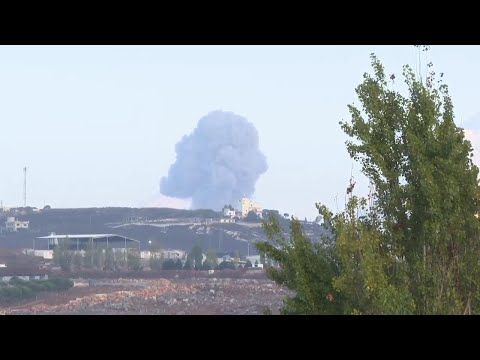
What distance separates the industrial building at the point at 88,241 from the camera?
6681 centimetres

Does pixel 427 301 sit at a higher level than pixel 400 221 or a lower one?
lower

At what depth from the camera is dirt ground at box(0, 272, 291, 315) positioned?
51597 mm

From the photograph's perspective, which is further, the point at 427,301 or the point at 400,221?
the point at 400,221

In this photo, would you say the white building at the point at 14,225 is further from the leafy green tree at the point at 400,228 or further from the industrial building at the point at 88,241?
the leafy green tree at the point at 400,228

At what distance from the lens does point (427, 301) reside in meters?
8.88

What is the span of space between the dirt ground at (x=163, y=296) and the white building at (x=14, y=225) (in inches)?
387

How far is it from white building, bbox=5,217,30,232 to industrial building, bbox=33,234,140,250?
9.02 feet

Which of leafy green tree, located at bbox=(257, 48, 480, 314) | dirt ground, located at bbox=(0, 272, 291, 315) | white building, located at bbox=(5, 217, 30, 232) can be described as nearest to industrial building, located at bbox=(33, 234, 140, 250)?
white building, located at bbox=(5, 217, 30, 232)

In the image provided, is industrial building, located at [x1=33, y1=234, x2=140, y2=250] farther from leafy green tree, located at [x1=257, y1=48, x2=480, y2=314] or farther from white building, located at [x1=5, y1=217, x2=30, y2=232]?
leafy green tree, located at [x1=257, y1=48, x2=480, y2=314]
